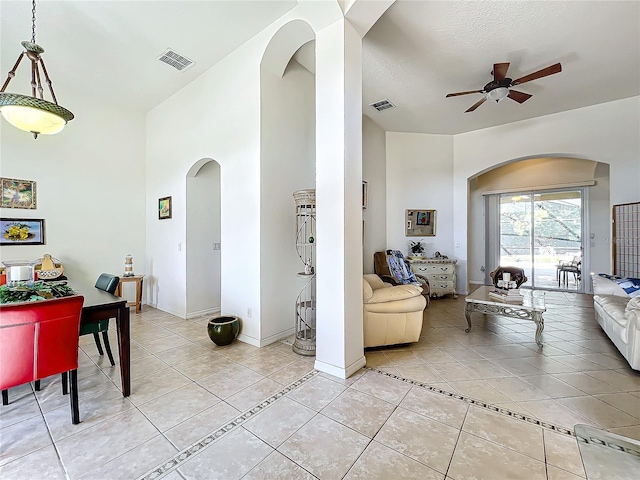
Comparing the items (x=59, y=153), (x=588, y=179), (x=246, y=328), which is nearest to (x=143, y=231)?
(x=59, y=153)

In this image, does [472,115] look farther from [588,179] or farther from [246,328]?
[246,328]

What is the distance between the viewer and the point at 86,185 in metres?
4.65

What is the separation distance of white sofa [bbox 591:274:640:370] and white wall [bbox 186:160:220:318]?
5.00 m

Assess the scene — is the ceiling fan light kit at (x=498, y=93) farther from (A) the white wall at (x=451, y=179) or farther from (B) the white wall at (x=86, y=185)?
(B) the white wall at (x=86, y=185)

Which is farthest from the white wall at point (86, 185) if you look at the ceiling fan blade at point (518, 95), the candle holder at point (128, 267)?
the ceiling fan blade at point (518, 95)

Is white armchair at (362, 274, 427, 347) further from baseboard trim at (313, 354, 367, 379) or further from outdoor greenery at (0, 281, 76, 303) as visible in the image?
outdoor greenery at (0, 281, 76, 303)

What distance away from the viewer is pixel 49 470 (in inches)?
60.0

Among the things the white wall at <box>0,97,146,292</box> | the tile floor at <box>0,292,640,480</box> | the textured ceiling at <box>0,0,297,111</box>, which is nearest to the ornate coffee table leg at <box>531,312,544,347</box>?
the tile floor at <box>0,292,640,480</box>

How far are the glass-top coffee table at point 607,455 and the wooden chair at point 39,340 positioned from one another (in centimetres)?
277

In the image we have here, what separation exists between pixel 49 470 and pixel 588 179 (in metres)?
9.02

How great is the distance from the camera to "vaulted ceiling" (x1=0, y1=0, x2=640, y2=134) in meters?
2.82

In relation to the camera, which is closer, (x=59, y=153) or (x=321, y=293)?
(x=321, y=293)

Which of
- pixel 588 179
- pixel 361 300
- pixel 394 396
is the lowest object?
pixel 394 396

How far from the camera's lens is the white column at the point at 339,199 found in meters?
2.52
